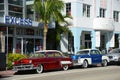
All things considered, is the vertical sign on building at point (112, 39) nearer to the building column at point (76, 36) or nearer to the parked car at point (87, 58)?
the building column at point (76, 36)

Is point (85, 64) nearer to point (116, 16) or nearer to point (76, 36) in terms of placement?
point (76, 36)

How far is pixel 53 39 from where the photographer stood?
1463 inches

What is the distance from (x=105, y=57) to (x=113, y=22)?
14.6 metres

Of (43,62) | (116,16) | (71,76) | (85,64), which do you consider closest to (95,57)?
(85,64)

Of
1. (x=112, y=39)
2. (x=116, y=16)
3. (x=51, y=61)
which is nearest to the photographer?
(x=51, y=61)

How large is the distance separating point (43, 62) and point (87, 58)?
6.02m

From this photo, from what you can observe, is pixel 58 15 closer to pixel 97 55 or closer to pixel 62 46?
pixel 97 55

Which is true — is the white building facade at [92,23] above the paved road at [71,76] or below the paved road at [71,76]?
above

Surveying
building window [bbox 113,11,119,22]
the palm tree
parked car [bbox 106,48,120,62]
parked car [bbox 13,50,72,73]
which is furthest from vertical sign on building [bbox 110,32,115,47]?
parked car [bbox 13,50,72,73]

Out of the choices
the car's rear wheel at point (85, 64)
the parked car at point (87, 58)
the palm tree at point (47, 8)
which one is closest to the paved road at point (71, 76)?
the parked car at point (87, 58)

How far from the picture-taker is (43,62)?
2306 centimetres

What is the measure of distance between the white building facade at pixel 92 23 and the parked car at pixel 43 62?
13577 mm

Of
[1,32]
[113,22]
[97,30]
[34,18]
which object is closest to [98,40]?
[97,30]

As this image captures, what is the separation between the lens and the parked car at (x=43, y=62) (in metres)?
22.2
